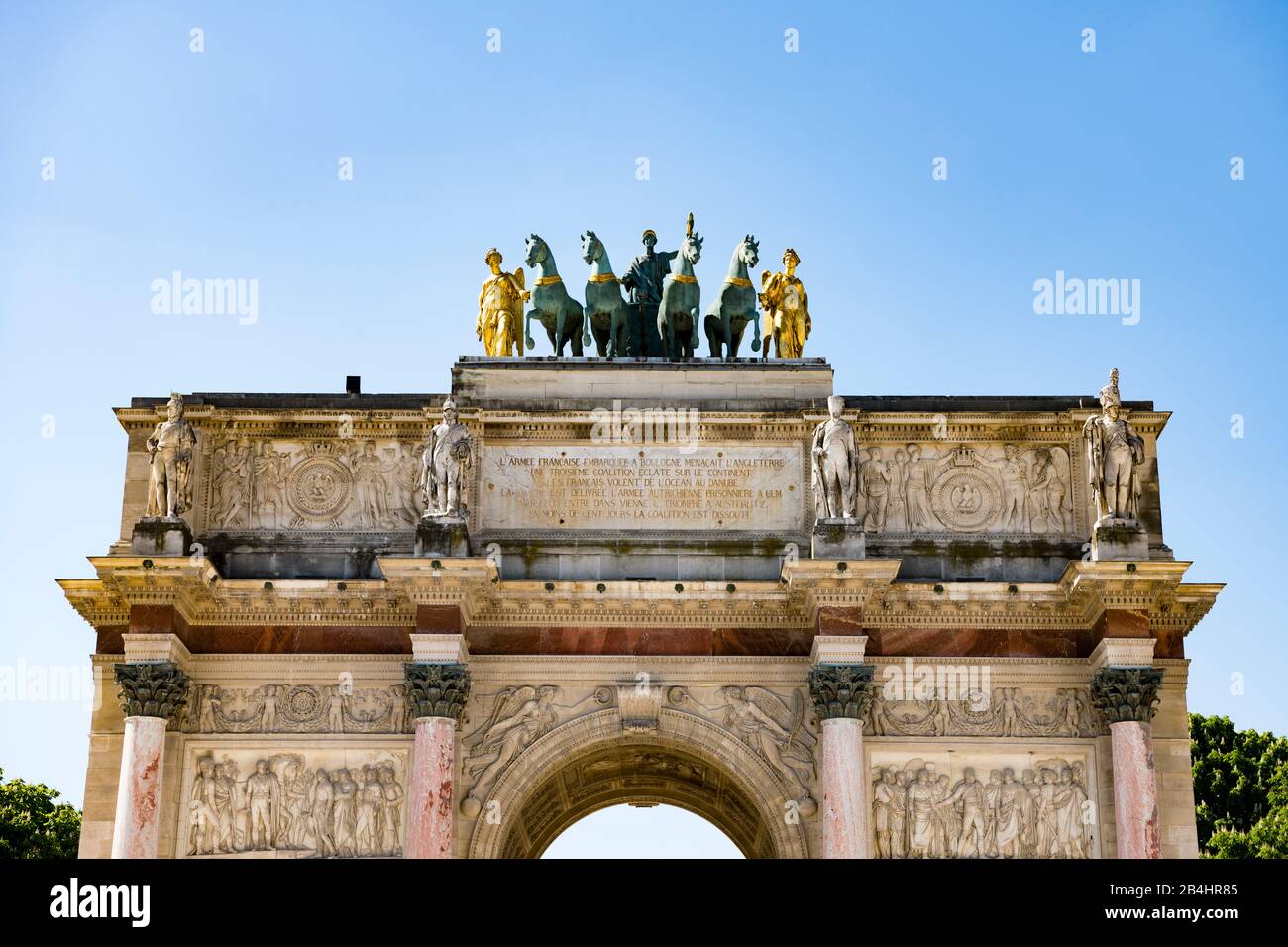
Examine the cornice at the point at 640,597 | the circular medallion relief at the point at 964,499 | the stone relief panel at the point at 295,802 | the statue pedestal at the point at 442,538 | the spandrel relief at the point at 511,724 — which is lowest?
the stone relief panel at the point at 295,802

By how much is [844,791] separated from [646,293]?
10139mm

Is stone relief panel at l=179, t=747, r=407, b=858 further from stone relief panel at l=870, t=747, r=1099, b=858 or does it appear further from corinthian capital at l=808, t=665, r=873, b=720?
stone relief panel at l=870, t=747, r=1099, b=858

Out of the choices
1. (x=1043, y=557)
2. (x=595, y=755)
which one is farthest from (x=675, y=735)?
(x=1043, y=557)

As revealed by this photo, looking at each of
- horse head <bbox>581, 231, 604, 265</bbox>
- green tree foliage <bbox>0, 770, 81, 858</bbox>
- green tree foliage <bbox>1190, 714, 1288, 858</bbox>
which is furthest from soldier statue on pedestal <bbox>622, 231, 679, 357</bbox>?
green tree foliage <bbox>1190, 714, 1288, 858</bbox>

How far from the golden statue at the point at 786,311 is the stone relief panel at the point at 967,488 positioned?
2657 mm

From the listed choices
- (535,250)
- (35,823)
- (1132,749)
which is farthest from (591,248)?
(35,823)

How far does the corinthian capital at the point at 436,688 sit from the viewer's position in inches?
1192

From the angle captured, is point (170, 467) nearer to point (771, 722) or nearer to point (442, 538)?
point (442, 538)

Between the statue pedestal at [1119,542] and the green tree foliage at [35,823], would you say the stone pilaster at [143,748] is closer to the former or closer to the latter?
the statue pedestal at [1119,542]

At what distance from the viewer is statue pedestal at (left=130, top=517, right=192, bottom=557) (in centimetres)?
3092

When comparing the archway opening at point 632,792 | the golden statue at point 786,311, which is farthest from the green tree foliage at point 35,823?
the golden statue at point 786,311

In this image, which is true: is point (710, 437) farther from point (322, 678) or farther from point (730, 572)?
point (322, 678)

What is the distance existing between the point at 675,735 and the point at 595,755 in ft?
5.36

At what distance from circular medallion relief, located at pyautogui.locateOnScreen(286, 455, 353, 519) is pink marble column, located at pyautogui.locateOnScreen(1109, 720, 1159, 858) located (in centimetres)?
1270
